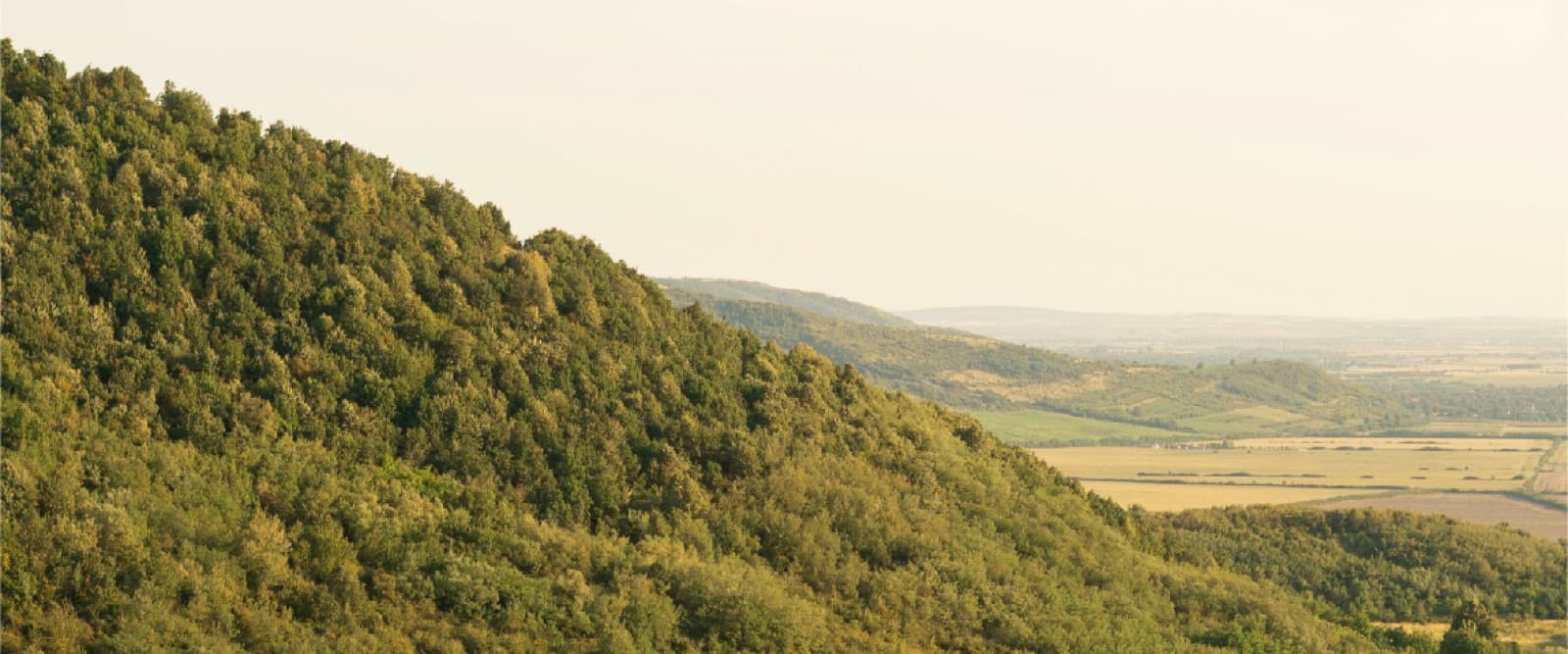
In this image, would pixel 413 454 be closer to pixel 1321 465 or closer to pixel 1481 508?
pixel 1481 508

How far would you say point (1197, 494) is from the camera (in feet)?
438

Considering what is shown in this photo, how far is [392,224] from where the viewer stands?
141 feet

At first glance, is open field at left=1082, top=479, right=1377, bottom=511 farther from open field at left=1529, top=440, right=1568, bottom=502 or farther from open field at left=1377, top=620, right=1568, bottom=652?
open field at left=1377, top=620, right=1568, bottom=652

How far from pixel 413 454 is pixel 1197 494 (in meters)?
110

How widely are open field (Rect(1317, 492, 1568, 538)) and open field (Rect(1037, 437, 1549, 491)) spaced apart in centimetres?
825

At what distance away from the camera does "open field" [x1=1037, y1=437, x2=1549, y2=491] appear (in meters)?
151

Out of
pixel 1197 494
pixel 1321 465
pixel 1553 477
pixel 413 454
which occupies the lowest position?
pixel 1321 465

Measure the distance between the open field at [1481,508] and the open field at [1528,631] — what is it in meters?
42.7

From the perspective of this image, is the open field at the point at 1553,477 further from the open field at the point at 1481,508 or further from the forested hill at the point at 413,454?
the forested hill at the point at 413,454

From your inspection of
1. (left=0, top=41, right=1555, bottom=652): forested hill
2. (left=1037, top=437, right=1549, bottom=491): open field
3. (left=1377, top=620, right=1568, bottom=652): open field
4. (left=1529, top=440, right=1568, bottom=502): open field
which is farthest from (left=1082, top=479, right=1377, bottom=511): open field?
(left=0, top=41, right=1555, bottom=652): forested hill

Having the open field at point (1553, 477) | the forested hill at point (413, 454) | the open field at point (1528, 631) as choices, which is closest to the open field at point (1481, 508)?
the open field at point (1553, 477)

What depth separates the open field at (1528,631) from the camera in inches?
2562

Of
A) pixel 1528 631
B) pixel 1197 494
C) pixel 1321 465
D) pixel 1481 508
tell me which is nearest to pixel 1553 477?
pixel 1321 465

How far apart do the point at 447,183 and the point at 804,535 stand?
57.5ft
